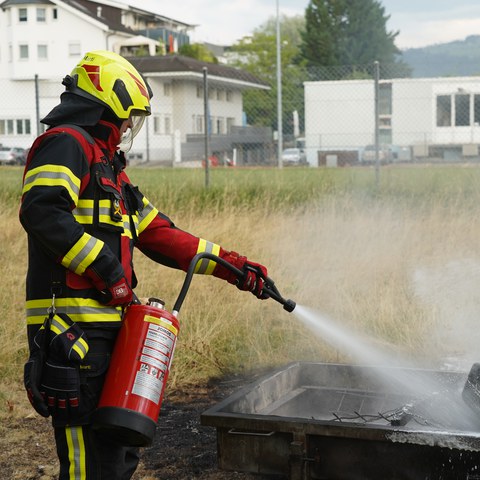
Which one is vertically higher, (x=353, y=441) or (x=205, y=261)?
(x=205, y=261)

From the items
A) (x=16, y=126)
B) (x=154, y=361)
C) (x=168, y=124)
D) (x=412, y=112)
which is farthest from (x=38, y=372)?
(x=16, y=126)

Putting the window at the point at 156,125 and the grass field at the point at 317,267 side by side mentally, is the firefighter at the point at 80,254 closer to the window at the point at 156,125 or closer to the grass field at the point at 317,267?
the grass field at the point at 317,267

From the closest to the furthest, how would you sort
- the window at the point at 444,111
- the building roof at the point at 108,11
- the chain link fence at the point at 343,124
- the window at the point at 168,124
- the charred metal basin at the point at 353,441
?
the charred metal basin at the point at 353,441
the chain link fence at the point at 343,124
the window at the point at 444,111
the window at the point at 168,124
the building roof at the point at 108,11

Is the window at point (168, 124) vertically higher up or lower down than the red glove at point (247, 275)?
higher up

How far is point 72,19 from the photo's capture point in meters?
47.8

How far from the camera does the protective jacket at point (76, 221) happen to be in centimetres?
281

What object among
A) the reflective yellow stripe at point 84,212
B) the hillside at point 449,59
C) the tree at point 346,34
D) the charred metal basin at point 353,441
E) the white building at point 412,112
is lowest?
the charred metal basin at point 353,441

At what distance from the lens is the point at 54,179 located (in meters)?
2.82

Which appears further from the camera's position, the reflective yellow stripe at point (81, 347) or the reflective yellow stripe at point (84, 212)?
the reflective yellow stripe at point (84, 212)

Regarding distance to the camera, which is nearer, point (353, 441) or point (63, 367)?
point (63, 367)

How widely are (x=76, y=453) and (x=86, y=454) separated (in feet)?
0.12

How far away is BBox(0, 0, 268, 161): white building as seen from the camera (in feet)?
119

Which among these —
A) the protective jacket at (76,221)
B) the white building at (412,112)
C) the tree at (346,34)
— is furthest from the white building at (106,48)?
the protective jacket at (76,221)

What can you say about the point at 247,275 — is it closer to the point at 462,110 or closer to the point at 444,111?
the point at 444,111
